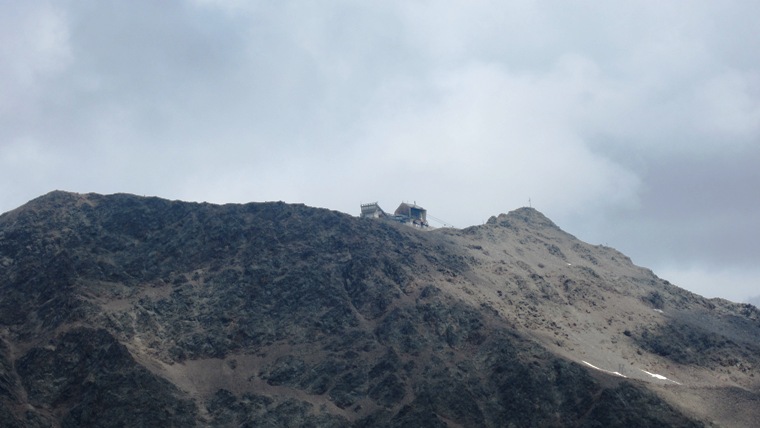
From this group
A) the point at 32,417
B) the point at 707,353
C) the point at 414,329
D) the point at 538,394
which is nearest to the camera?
the point at 32,417

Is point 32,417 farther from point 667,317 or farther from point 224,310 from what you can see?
point 667,317

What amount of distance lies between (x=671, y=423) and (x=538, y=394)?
1968 centimetres

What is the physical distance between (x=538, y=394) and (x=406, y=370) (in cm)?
2151

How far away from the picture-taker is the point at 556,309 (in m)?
165

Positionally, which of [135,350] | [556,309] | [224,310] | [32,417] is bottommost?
[32,417]

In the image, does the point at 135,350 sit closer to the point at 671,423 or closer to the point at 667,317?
the point at 671,423

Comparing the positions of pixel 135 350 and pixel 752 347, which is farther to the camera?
pixel 752 347

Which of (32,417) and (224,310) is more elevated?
(224,310)

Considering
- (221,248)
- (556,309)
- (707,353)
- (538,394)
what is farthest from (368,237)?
(707,353)

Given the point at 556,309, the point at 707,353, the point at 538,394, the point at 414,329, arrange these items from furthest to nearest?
the point at 556,309 → the point at 707,353 → the point at 414,329 → the point at 538,394

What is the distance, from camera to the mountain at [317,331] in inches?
4909

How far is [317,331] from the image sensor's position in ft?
473

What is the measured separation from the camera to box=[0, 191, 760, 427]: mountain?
125 meters

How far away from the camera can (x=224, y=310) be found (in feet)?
483
